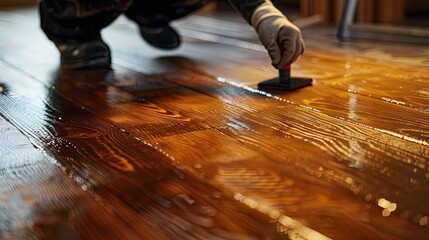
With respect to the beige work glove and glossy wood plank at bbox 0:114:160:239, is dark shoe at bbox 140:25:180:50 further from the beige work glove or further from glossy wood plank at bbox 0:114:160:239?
glossy wood plank at bbox 0:114:160:239

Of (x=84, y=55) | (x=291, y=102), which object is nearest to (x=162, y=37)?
(x=84, y=55)

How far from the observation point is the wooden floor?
58 centimetres

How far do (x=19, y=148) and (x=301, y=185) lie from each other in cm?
42

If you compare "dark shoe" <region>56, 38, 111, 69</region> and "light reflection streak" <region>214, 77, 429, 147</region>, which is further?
"dark shoe" <region>56, 38, 111, 69</region>

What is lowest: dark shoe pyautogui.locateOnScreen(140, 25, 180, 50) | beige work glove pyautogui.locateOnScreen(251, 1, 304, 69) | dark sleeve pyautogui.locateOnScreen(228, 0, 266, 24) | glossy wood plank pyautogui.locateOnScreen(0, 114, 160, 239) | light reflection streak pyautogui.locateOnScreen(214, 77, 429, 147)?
dark shoe pyautogui.locateOnScreen(140, 25, 180, 50)

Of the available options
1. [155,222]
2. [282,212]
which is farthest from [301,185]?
[155,222]

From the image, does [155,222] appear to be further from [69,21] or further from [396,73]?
[69,21]

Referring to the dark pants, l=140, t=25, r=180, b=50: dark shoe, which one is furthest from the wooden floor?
l=140, t=25, r=180, b=50: dark shoe

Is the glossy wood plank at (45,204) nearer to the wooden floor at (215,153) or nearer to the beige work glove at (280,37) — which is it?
the wooden floor at (215,153)

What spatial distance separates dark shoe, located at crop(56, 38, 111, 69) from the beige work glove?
525 millimetres

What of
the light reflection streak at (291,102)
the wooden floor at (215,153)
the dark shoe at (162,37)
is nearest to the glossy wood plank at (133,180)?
the wooden floor at (215,153)

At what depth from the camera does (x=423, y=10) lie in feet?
9.33

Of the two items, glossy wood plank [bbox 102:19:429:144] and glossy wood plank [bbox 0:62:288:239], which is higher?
glossy wood plank [bbox 0:62:288:239]

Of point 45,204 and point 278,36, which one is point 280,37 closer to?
point 278,36
